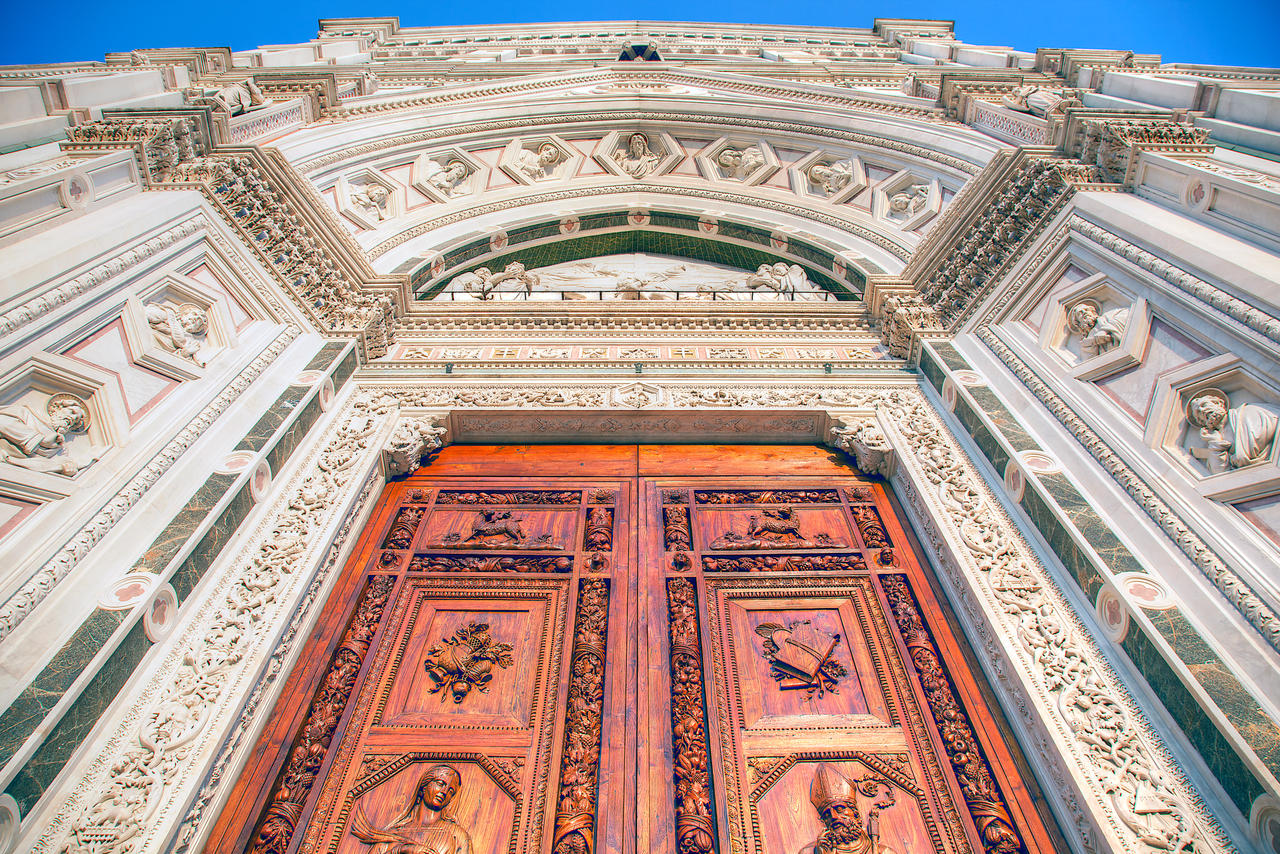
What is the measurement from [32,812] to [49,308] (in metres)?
2.79

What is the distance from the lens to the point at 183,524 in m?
3.99

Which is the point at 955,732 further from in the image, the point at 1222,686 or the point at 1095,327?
the point at 1095,327

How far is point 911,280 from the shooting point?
702 centimetres

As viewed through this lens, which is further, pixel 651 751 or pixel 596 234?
pixel 596 234

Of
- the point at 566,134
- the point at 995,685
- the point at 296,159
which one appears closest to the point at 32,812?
the point at 995,685

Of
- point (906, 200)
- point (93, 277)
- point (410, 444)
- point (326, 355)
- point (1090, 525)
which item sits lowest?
point (1090, 525)

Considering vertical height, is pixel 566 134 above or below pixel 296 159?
above

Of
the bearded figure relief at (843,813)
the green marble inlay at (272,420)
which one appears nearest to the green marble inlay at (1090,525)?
the bearded figure relief at (843,813)

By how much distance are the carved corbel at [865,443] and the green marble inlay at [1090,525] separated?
1302 millimetres

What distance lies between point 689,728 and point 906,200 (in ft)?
24.8

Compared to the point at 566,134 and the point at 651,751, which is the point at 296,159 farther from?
the point at 651,751

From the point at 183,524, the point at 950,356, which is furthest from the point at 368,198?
the point at 950,356

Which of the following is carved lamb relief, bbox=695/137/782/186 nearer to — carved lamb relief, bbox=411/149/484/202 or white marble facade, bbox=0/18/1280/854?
white marble facade, bbox=0/18/1280/854

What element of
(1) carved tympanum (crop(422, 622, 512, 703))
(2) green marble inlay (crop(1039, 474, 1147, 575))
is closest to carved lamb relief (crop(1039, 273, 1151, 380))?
(2) green marble inlay (crop(1039, 474, 1147, 575))
